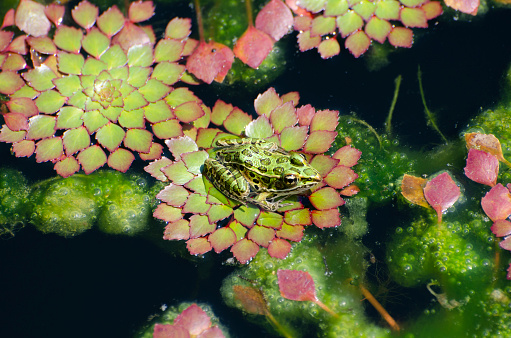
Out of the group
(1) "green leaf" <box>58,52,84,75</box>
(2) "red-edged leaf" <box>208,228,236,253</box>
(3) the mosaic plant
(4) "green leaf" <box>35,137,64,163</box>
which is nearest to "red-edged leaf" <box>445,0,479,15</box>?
(3) the mosaic plant

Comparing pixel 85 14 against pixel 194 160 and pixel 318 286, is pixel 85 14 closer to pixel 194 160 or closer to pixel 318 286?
pixel 194 160

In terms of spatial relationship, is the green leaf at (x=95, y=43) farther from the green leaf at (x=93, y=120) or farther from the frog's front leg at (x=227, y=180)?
the frog's front leg at (x=227, y=180)

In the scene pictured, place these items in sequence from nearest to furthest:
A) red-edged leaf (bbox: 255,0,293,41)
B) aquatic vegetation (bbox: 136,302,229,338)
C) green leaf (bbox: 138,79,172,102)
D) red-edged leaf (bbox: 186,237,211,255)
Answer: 1. aquatic vegetation (bbox: 136,302,229,338)
2. red-edged leaf (bbox: 186,237,211,255)
3. green leaf (bbox: 138,79,172,102)
4. red-edged leaf (bbox: 255,0,293,41)

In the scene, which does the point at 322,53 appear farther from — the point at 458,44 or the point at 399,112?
the point at 458,44

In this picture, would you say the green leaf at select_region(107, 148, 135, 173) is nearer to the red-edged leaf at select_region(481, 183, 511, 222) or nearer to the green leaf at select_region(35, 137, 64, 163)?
the green leaf at select_region(35, 137, 64, 163)

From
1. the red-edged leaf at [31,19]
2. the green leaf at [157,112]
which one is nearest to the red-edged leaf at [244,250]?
the green leaf at [157,112]

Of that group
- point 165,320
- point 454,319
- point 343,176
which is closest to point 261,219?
point 343,176
